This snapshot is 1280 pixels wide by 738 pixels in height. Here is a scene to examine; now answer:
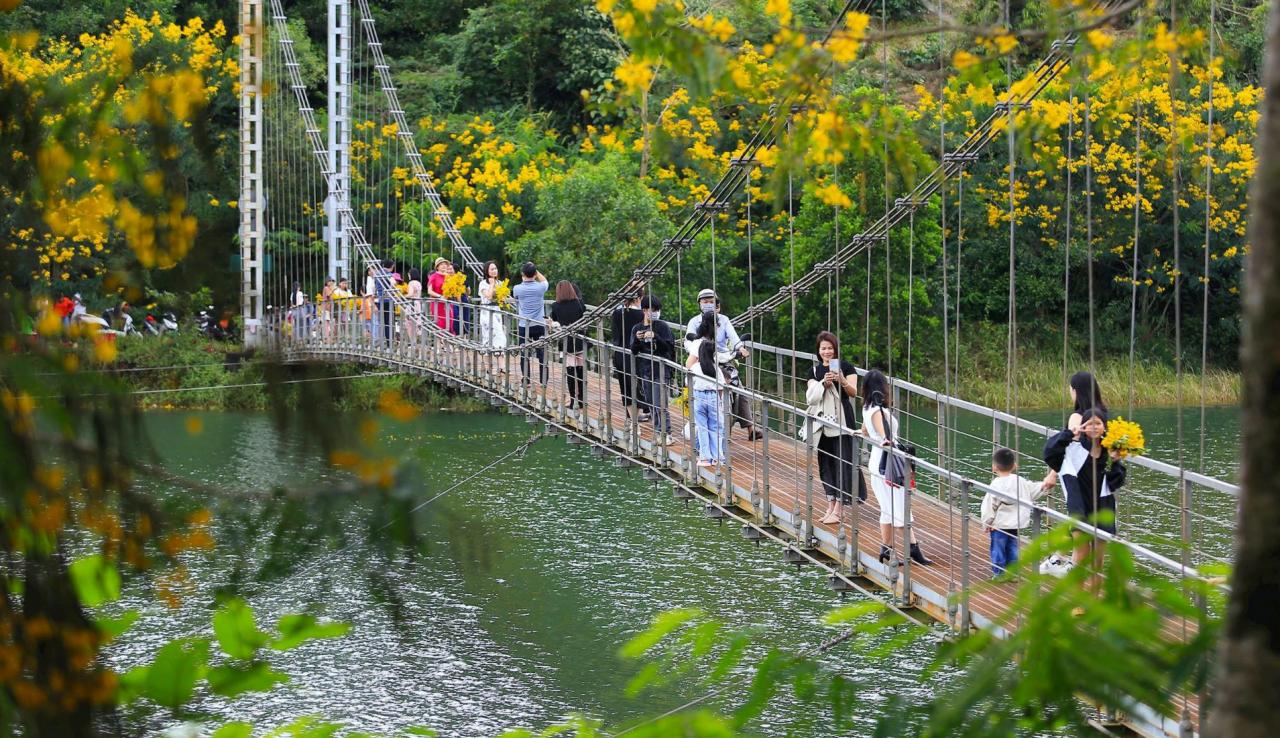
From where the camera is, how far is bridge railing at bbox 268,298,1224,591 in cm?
535

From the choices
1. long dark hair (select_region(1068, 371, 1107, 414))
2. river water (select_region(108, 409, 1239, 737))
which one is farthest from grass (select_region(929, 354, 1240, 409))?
long dark hair (select_region(1068, 371, 1107, 414))

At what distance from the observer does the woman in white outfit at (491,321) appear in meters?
12.6

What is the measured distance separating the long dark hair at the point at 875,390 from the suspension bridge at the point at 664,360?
0.20m

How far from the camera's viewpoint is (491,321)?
1292 cm

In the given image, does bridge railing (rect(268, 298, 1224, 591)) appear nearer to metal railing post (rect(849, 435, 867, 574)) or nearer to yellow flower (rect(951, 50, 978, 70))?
metal railing post (rect(849, 435, 867, 574))

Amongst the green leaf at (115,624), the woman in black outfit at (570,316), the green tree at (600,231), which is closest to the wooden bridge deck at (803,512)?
the woman in black outfit at (570,316)

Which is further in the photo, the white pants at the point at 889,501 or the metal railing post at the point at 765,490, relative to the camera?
the metal railing post at the point at 765,490

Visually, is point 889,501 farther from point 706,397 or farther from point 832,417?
point 706,397

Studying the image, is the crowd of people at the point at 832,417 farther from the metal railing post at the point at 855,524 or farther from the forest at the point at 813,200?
the forest at the point at 813,200

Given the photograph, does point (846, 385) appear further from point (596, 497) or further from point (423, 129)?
point (423, 129)

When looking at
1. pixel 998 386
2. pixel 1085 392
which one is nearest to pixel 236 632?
pixel 1085 392

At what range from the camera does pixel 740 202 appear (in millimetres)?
18609

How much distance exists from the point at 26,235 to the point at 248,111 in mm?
15553

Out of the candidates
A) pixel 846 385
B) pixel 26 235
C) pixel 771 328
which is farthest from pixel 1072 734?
pixel 771 328
